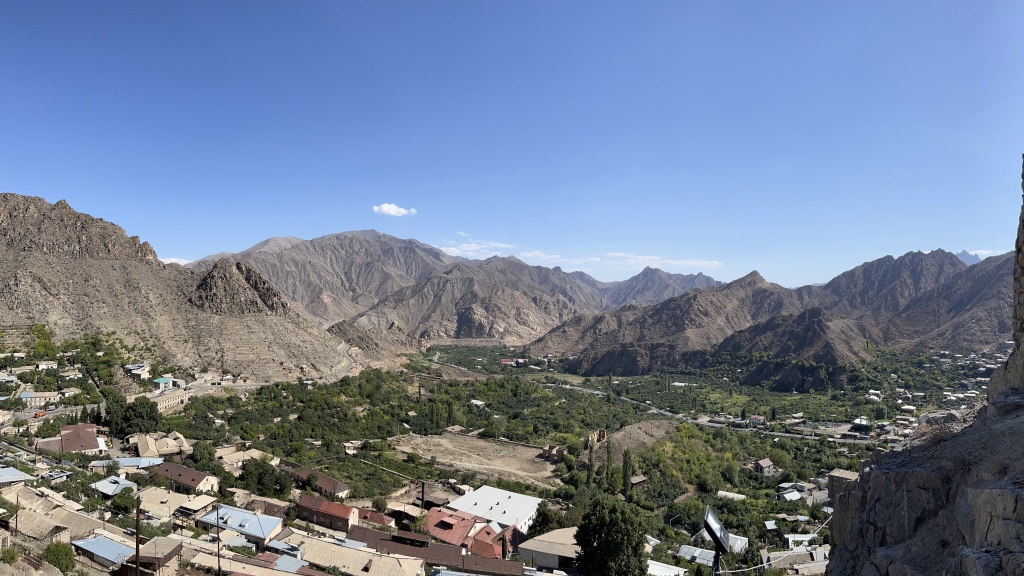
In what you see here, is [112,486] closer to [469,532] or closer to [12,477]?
[12,477]

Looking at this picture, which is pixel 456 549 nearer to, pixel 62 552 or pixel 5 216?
pixel 62 552

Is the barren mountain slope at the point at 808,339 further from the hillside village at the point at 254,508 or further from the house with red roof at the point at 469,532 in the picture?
the house with red roof at the point at 469,532

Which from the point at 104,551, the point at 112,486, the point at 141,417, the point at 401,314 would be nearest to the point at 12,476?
the point at 112,486

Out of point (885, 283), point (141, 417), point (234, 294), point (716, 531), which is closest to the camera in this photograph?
point (716, 531)

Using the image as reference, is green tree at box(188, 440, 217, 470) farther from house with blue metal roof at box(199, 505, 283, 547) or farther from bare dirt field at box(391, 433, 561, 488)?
bare dirt field at box(391, 433, 561, 488)

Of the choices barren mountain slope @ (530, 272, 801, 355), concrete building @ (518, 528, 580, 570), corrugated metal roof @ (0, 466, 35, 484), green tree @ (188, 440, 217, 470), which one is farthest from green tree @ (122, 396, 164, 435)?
barren mountain slope @ (530, 272, 801, 355)

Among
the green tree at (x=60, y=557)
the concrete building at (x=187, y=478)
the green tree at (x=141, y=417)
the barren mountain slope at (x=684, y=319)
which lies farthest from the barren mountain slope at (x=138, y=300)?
the barren mountain slope at (x=684, y=319)
